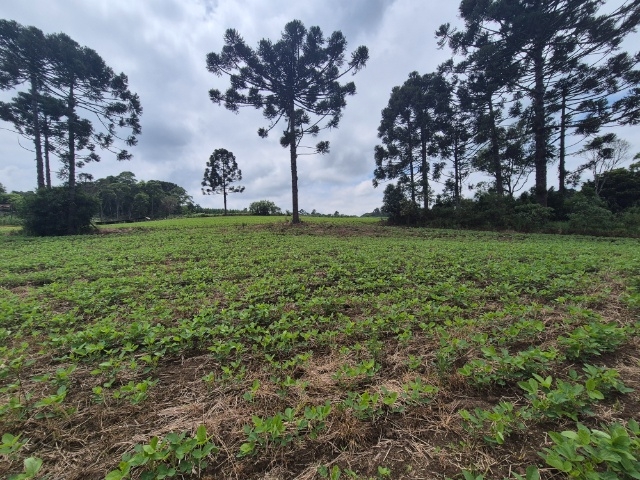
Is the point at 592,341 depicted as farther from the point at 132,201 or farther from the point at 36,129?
the point at 132,201

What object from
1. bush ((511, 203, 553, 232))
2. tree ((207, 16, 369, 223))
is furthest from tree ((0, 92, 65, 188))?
bush ((511, 203, 553, 232))

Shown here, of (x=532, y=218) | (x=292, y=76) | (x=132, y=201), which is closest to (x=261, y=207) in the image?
(x=292, y=76)

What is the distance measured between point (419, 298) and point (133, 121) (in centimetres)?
2247

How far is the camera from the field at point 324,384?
4.11 ft

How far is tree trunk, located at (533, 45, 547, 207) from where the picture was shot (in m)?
15.9

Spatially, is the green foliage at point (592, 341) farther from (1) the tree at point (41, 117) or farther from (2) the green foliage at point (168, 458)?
(1) the tree at point (41, 117)

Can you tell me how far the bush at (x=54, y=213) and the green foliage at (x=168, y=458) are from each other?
19329 millimetres

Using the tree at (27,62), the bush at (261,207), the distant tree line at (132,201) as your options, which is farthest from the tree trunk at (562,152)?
the distant tree line at (132,201)

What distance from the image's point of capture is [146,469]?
4.00 ft

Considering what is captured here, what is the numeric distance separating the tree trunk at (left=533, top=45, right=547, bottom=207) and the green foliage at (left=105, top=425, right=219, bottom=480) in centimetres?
1994

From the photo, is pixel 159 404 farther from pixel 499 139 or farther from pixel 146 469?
pixel 499 139

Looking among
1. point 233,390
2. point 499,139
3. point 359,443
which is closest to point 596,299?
point 359,443

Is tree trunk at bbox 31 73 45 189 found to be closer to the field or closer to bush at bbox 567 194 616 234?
the field

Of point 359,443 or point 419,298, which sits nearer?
point 359,443
